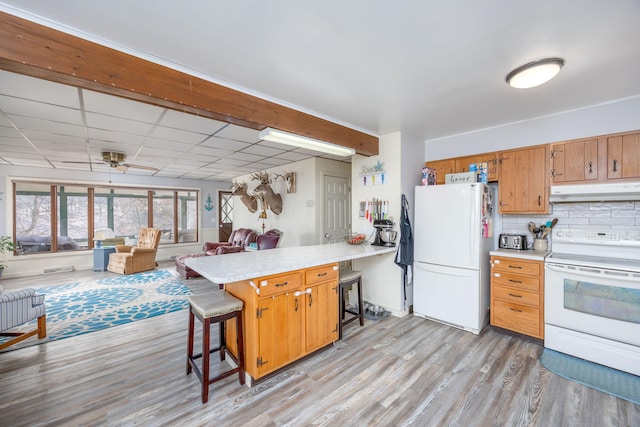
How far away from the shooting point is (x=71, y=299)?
14.1ft

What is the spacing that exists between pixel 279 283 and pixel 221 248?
369 cm

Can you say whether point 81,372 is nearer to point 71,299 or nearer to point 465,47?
point 71,299

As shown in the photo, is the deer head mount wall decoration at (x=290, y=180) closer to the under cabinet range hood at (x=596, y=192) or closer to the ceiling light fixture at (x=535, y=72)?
the ceiling light fixture at (x=535, y=72)

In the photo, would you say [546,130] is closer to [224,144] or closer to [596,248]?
[596,248]

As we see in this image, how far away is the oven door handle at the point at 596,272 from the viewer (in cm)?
227

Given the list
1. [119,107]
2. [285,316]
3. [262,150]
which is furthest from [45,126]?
[285,316]

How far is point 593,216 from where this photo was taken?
291 centimetres

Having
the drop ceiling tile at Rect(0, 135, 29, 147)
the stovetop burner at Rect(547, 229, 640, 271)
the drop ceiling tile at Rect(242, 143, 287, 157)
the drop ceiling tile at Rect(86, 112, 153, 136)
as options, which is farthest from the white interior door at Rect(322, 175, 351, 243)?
the drop ceiling tile at Rect(0, 135, 29, 147)

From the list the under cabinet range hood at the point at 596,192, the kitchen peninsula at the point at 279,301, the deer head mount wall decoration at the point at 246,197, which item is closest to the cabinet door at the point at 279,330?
the kitchen peninsula at the point at 279,301

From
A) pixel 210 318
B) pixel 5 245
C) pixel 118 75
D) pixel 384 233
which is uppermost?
pixel 118 75

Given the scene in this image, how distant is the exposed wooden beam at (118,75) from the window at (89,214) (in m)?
6.54

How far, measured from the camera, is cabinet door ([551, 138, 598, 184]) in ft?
9.07

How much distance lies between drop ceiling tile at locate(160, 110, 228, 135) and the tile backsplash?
410 centimetres

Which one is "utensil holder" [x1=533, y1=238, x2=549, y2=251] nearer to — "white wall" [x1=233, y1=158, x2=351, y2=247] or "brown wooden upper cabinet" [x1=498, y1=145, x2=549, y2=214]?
"brown wooden upper cabinet" [x1=498, y1=145, x2=549, y2=214]
